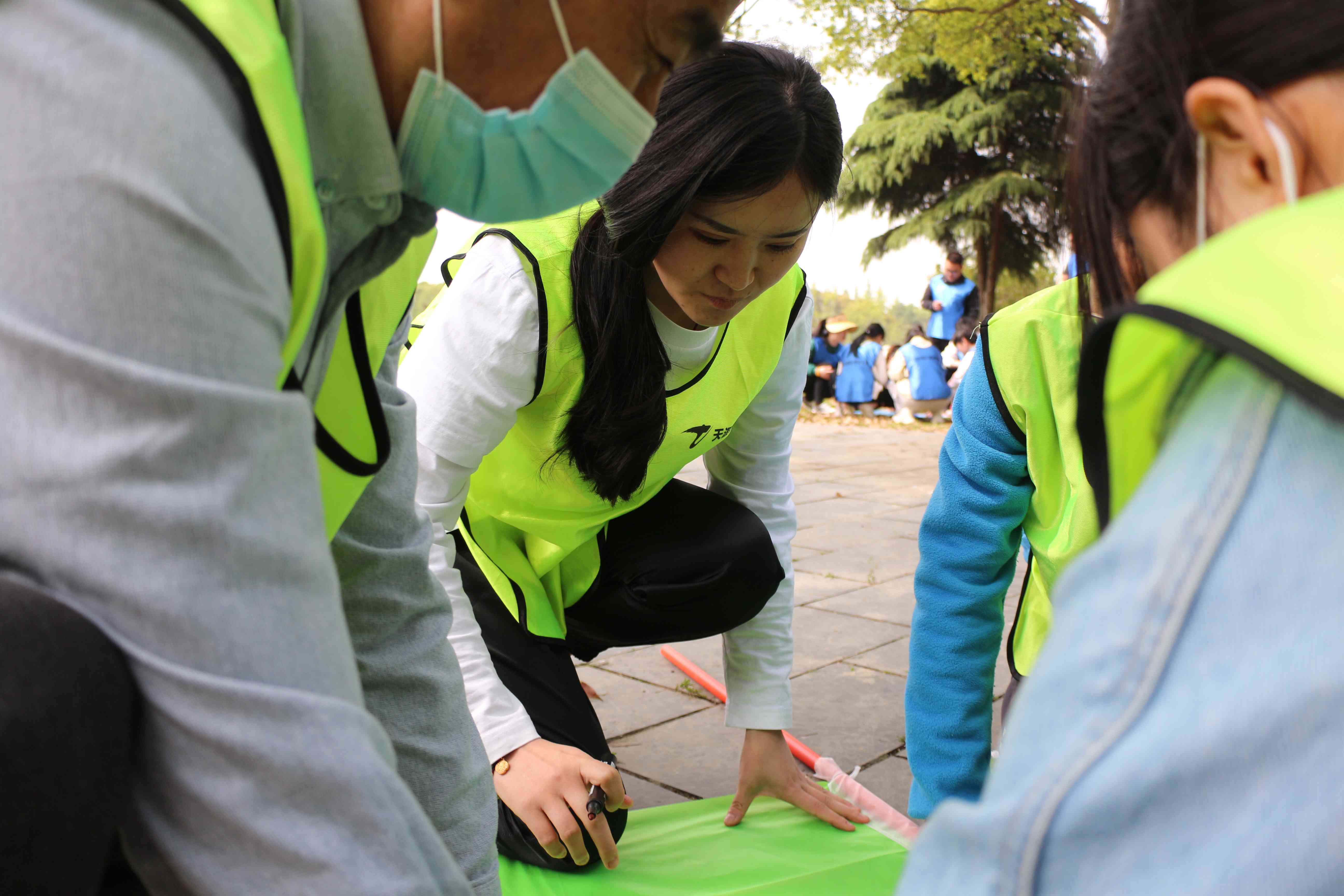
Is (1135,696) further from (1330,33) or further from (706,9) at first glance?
(706,9)

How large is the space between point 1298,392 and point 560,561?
1834 mm

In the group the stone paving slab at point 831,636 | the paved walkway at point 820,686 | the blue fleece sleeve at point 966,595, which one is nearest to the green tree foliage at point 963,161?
the paved walkway at point 820,686

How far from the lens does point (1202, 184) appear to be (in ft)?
2.04

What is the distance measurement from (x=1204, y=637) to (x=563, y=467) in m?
1.57

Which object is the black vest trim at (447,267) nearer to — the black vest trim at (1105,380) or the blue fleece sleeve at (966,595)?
the blue fleece sleeve at (966,595)

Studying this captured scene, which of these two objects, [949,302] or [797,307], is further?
[949,302]

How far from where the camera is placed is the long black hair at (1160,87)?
58cm

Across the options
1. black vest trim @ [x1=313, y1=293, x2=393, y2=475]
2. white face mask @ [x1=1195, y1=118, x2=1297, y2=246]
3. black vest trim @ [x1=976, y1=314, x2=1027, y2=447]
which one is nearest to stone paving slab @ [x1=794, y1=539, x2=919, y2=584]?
black vest trim @ [x1=976, y1=314, x2=1027, y2=447]

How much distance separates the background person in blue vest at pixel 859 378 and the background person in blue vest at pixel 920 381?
74 cm

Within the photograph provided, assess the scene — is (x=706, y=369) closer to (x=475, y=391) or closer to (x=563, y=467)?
(x=563, y=467)

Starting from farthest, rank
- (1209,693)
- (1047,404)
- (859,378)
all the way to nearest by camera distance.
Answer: (859,378), (1047,404), (1209,693)

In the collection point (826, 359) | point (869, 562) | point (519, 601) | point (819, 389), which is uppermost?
point (519, 601)

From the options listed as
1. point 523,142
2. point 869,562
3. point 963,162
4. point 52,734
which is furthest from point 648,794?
point 963,162

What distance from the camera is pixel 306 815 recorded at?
0.65 meters
